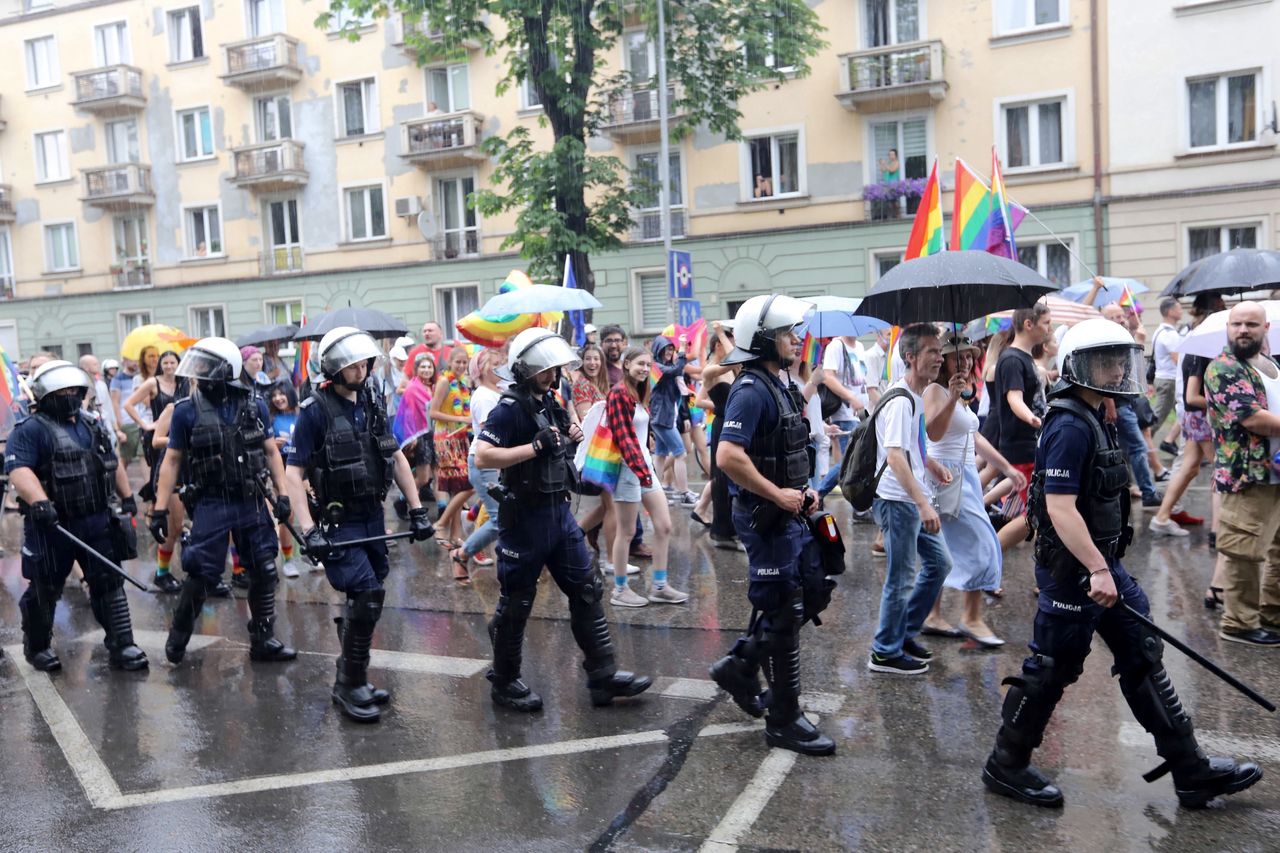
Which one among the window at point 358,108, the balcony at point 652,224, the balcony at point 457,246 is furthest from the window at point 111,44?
the balcony at point 652,224

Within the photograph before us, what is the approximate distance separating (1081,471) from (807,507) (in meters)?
1.15

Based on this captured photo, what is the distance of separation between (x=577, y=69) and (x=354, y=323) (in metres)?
9.90

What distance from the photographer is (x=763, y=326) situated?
4516mm

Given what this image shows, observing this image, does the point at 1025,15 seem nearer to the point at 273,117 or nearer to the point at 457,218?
the point at 457,218

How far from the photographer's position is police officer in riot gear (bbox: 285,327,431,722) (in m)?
5.11

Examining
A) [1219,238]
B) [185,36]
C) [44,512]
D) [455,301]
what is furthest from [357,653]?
[185,36]

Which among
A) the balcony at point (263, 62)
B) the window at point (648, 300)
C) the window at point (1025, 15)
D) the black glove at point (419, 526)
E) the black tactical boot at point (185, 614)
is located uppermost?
the balcony at point (263, 62)

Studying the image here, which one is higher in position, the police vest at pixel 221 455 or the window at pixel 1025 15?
the window at pixel 1025 15

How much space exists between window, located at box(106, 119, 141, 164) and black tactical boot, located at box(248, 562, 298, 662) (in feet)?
100

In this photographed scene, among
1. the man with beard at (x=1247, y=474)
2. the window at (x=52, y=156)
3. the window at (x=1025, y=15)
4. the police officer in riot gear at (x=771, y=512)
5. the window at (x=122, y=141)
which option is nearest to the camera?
the police officer in riot gear at (x=771, y=512)

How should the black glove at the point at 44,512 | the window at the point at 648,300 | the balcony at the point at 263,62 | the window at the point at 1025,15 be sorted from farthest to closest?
1. the balcony at the point at 263,62
2. the window at the point at 648,300
3. the window at the point at 1025,15
4. the black glove at the point at 44,512

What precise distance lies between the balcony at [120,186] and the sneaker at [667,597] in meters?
29.8

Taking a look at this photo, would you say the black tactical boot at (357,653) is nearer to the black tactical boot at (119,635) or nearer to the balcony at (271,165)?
the black tactical boot at (119,635)

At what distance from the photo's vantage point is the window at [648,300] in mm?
25844
